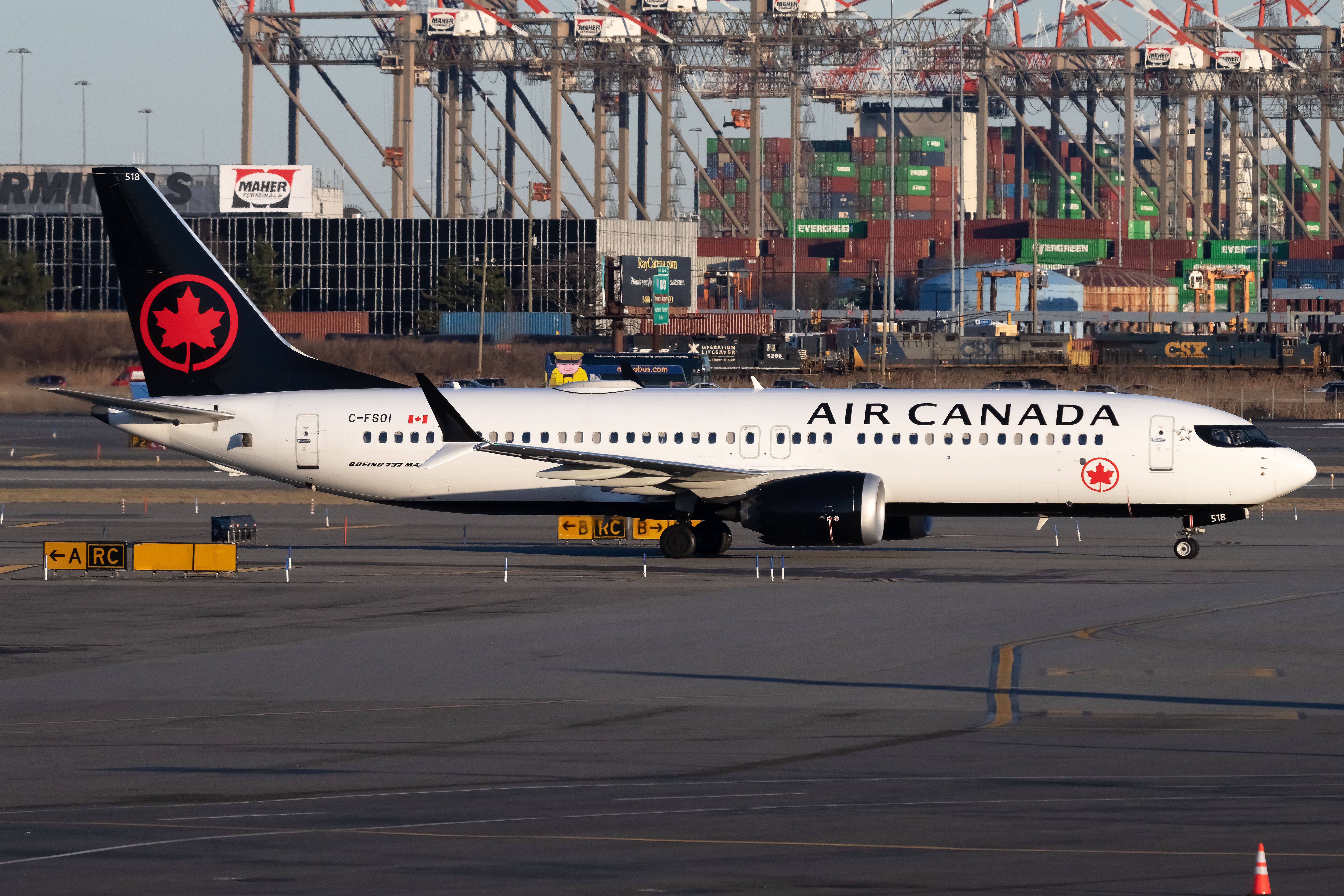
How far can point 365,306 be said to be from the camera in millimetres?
189125

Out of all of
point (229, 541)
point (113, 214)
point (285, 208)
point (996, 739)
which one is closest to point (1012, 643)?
point (996, 739)

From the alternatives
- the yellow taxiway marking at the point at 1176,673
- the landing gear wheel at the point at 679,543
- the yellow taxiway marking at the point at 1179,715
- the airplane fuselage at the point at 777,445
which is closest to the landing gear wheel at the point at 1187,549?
the airplane fuselage at the point at 777,445

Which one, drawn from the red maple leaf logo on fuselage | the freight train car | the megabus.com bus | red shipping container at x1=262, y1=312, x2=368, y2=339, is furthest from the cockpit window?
red shipping container at x1=262, y1=312, x2=368, y2=339

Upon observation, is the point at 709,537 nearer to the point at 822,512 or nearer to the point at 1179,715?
the point at 822,512

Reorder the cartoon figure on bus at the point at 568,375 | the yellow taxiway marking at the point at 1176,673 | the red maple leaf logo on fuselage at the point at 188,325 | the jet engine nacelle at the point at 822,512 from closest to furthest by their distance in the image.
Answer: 1. the yellow taxiway marking at the point at 1176,673
2. the jet engine nacelle at the point at 822,512
3. the red maple leaf logo on fuselage at the point at 188,325
4. the cartoon figure on bus at the point at 568,375

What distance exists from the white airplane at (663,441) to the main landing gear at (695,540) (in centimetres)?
5

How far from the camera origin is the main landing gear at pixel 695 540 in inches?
1567

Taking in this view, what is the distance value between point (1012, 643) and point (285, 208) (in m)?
166

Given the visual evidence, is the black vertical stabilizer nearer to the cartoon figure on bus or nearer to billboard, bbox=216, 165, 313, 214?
the cartoon figure on bus

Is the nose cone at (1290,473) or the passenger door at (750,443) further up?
the passenger door at (750,443)

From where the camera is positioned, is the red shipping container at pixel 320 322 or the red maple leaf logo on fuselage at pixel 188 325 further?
the red shipping container at pixel 320 322

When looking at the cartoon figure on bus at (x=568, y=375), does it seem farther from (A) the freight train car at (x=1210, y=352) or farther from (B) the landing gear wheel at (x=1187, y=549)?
(A) the freight train car at (x=1210, y=352)

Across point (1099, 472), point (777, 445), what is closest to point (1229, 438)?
point (1099, 472)

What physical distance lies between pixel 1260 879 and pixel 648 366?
90408mm
